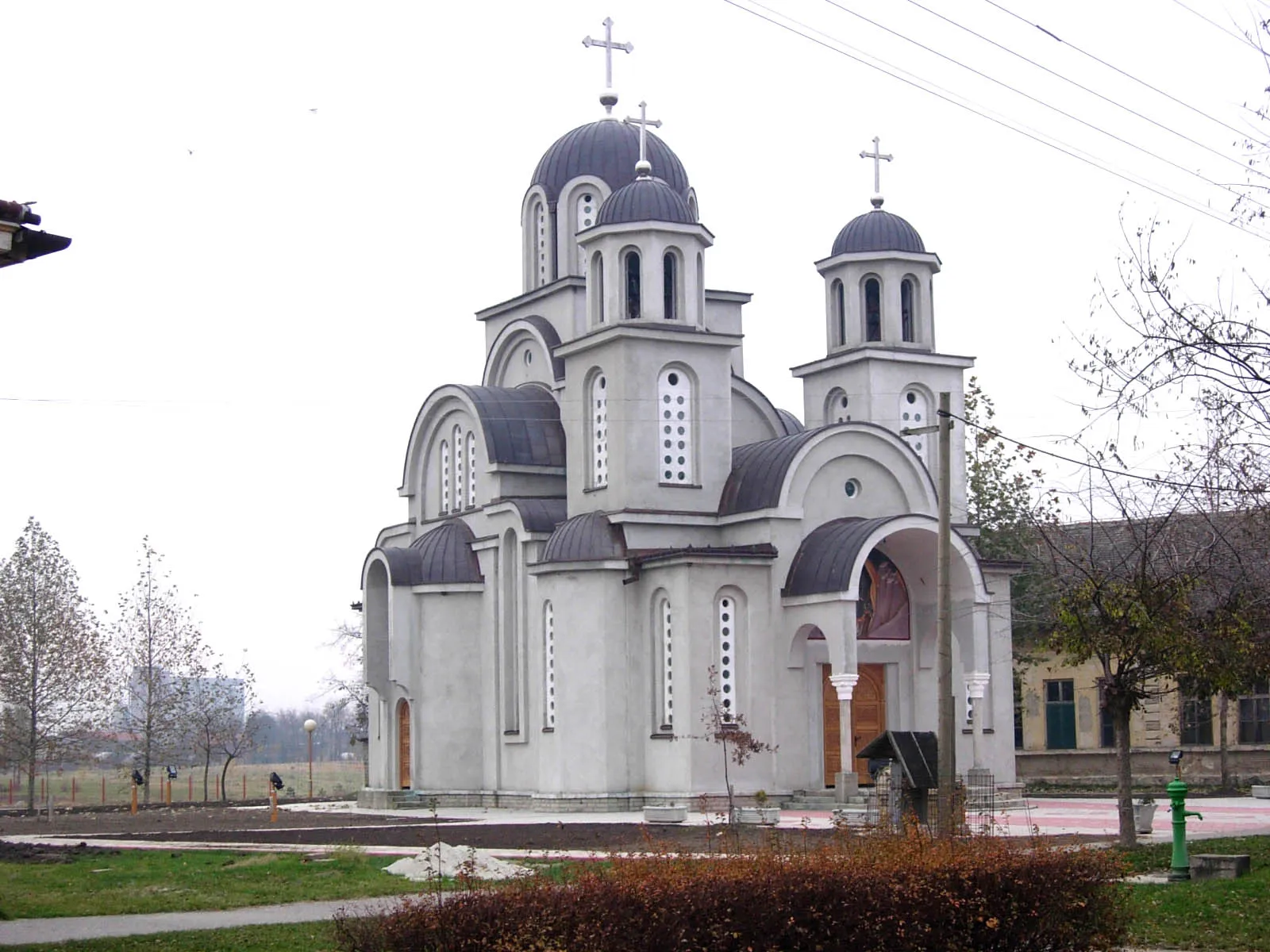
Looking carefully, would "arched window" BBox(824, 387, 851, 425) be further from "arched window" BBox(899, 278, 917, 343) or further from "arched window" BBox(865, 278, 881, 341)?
"arched window" BBox(899, 278, 917, 343)

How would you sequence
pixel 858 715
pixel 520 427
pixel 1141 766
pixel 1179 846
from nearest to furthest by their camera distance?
pixel 1179 846, pixel 858 715, pixel 520 427, pixel 1141 766

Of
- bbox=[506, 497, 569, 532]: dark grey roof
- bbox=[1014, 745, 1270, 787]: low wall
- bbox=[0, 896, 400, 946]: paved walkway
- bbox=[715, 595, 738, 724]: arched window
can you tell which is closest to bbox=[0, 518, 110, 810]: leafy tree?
bbox=[506, 497, 569, 532]: dark grey roof

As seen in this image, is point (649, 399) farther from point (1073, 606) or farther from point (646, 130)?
point (1073, 606)

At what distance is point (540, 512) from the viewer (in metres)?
36.8

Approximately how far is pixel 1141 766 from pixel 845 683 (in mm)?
18352

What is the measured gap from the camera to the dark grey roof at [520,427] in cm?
3775

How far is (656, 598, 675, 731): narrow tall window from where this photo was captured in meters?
33.8

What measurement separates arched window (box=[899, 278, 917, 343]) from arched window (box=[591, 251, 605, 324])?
674 cm

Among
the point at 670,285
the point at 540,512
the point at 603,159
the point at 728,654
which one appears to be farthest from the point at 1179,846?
the point at 603,159

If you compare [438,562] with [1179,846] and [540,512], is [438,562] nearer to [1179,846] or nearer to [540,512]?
[540,512]

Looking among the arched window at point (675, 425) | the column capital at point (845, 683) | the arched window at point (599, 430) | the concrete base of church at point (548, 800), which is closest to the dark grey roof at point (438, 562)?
the arched window at point (599, 430)

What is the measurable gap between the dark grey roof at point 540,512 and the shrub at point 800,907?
2309 centimetres

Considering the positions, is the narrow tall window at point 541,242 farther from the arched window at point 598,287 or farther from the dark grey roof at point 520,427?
the arched window at point 598,287

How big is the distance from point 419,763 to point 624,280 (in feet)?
35.3
